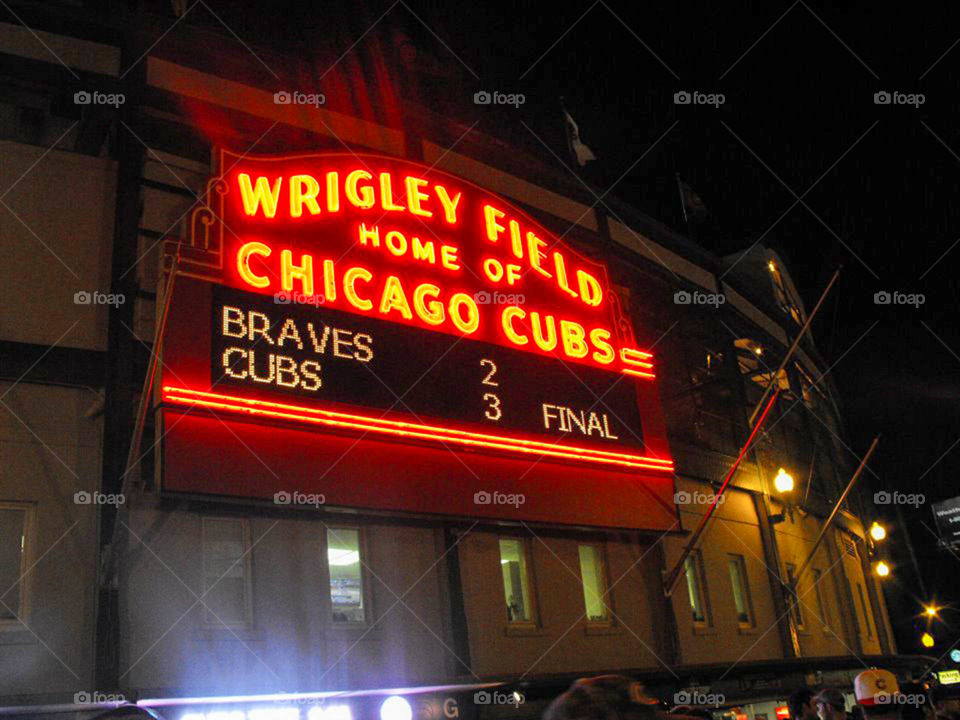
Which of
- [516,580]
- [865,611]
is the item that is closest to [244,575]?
[516,580]

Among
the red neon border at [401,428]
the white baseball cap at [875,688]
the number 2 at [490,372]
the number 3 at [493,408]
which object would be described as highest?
the number 2 at [490,372]

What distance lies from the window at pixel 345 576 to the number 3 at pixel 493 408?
233 centimetres

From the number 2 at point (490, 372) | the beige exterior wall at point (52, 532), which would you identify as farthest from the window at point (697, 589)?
the beige exterior wall at point (52, 532)

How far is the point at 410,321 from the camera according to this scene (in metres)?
12.5

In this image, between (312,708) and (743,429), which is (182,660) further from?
(743,429)

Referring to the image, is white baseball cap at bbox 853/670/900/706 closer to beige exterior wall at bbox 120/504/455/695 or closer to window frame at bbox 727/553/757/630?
beige exterior wall at bbox 120/504/455/695

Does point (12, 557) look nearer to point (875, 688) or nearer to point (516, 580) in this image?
point (516, 580)

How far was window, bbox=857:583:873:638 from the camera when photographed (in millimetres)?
25492

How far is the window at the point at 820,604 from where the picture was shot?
72.4 feet

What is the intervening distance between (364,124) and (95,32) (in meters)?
4.33

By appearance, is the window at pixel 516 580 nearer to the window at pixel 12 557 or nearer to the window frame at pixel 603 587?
the window frame at pixel 603 587

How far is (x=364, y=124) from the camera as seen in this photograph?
586 inches

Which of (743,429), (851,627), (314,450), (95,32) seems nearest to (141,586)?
(314,450)

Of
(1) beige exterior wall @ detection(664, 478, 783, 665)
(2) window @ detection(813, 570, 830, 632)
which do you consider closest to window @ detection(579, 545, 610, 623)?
(1) beige exterior wall @ detection(664, 478, 783, 665)
